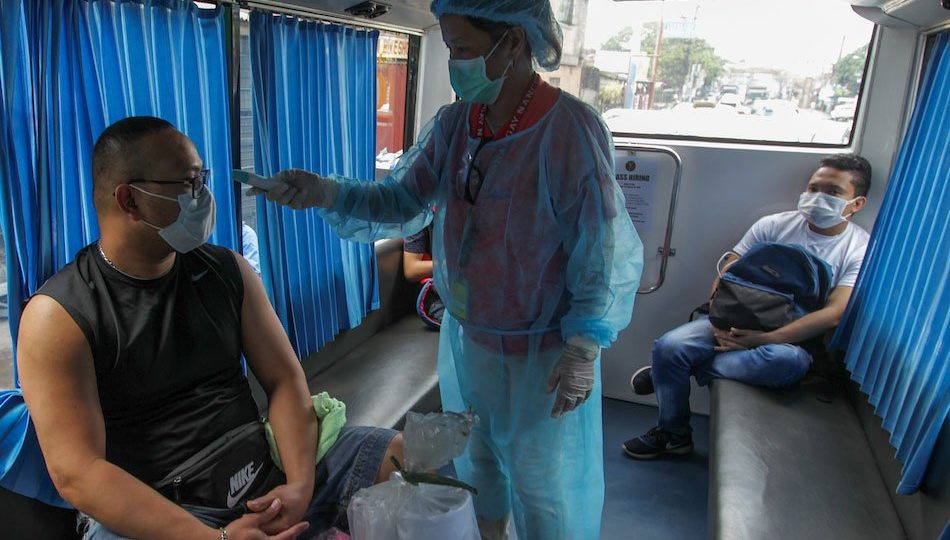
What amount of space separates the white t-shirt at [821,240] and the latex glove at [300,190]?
2.26 metres

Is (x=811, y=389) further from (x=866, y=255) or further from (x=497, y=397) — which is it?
(x=497, y=397)

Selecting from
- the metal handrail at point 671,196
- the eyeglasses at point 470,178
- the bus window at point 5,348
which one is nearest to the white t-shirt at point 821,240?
the metal handrail at point 671,196

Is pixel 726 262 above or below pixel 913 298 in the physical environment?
below

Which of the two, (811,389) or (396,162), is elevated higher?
(396,162)

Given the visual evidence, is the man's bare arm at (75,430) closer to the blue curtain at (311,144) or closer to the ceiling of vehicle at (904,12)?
the blue curtain at (311,144)

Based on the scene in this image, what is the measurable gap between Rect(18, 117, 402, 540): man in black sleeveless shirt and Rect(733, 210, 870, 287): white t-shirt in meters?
2.30

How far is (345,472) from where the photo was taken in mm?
1910

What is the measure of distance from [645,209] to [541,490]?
6.84 feet

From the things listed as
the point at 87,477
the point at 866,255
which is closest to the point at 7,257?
the point at 87,477

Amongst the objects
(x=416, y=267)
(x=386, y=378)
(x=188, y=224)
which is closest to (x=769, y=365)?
(x=386, y=378)

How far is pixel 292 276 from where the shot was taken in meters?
2.83

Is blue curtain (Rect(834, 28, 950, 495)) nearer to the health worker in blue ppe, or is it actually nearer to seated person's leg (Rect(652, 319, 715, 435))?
seated person's leg (Rect(652, 319, 715, 435))

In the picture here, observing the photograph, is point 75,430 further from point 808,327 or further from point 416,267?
point 808,327

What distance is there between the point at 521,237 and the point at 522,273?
10 centimetres
